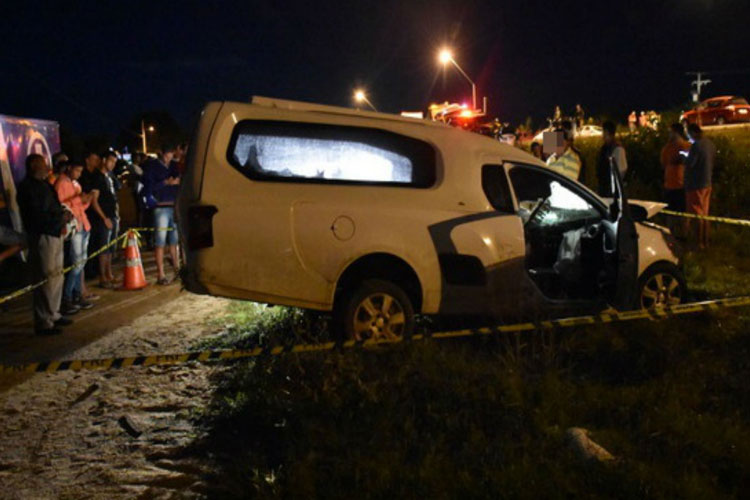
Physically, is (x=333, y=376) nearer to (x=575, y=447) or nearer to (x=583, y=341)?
(x=575, y=447)

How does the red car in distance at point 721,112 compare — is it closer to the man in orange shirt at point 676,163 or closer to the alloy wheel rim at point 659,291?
the man in orange shirt at point 676,163

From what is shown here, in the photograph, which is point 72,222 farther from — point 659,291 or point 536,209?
point 659,291

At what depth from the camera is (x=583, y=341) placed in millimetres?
5684

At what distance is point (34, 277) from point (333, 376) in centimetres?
386

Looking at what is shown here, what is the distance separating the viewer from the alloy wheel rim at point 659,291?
20.3 ft

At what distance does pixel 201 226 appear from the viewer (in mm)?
4906

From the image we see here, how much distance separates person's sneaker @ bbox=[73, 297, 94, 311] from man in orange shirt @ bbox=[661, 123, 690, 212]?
8.41 m

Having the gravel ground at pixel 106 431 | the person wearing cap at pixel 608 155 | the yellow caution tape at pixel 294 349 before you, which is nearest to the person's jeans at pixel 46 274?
the gravel ground at pixel 106 431

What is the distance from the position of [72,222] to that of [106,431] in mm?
4333

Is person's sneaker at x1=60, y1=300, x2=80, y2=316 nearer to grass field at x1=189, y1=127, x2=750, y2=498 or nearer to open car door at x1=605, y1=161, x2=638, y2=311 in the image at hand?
grass field at x1=189, y1=127, x2=750, y2=498

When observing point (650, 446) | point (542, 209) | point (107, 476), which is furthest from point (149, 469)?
point (542, 209)

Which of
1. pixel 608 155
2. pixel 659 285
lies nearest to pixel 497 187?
pixel 659 285

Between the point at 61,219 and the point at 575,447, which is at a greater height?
the point at 61,219

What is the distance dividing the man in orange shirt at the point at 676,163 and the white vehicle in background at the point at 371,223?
448 cm
